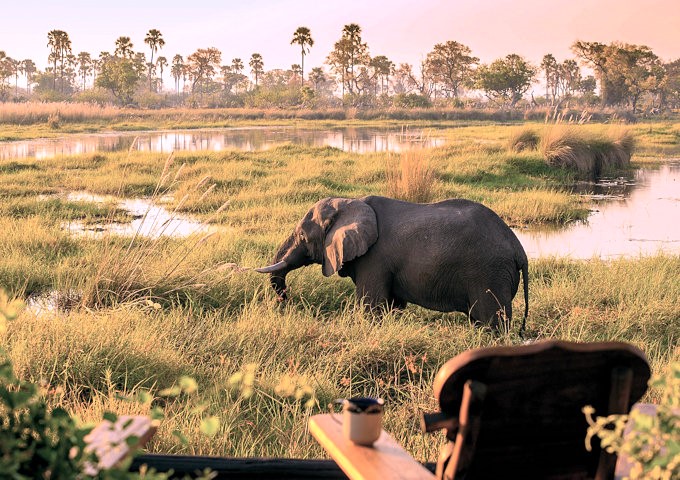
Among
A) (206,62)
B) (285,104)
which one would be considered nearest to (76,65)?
(206,62)

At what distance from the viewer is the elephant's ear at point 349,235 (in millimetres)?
5070

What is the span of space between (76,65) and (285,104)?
184ft

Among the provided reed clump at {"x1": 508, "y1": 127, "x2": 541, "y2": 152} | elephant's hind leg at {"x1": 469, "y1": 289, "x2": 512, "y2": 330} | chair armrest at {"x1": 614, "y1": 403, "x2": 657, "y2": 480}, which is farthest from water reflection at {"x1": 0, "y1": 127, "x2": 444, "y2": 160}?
chair armrest at {"x1": 614, "y1": 403, "x2": 657, "y2": 480}

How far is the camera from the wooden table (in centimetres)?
193

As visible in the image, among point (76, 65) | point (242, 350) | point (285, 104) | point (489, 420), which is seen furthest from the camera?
point (76, 65)

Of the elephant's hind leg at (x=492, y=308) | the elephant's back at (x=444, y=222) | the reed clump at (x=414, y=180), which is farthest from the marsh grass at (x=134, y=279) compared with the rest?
the reed clump at (x=414, y=180)

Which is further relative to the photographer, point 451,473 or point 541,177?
point 541,177

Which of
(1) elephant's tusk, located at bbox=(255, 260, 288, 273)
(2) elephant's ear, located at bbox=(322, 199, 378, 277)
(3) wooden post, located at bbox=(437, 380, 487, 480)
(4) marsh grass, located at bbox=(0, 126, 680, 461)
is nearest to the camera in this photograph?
(3) wooden post, located at bbox=(437, 380, 487, 480)

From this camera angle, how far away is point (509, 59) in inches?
2299

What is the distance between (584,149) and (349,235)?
11604 millimetres

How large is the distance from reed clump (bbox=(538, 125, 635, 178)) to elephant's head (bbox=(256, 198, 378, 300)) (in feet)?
33.3

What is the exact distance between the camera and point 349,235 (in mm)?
5082

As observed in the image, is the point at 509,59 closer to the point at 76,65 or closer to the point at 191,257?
the point at 191,257

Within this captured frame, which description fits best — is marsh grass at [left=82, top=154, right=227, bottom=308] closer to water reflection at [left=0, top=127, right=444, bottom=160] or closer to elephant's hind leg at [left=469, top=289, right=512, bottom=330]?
elephant's hind leg at [left=469, top=289, right=512, bottom=330]
